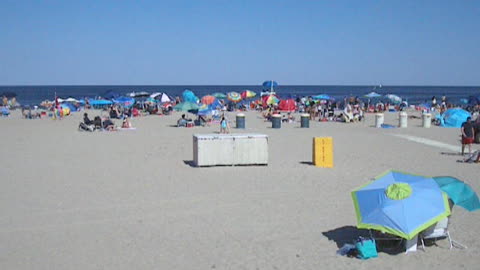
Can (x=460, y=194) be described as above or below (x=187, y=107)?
below

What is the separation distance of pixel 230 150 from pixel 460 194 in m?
7.45

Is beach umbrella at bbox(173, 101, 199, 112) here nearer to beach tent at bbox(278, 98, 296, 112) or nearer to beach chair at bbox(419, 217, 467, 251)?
beach tent at bbox(278, 98, 296, 112)

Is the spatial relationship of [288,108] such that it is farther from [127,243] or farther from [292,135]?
[127,243]

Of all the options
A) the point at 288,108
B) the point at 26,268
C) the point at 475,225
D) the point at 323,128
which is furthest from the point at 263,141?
the point at 288,108

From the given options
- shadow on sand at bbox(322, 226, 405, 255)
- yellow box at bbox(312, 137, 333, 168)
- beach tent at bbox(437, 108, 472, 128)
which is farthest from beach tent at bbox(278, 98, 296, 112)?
shadow on sand at bbox(322, 226, 405, 255)

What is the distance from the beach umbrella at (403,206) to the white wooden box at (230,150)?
264 inches

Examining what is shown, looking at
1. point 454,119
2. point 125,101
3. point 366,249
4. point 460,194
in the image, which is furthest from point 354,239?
point 125,101

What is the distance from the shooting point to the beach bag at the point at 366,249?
707 centimetres

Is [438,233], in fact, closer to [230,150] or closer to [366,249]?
[366,249]

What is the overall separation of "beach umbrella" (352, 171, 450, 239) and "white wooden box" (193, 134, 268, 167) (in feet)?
22.0

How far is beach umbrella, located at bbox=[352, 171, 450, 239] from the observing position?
6.94 metres

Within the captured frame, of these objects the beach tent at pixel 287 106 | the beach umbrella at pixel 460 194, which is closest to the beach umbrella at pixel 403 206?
the beach umbrella at pixel 460 194

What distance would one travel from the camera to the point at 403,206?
705cm

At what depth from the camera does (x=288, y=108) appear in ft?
111
